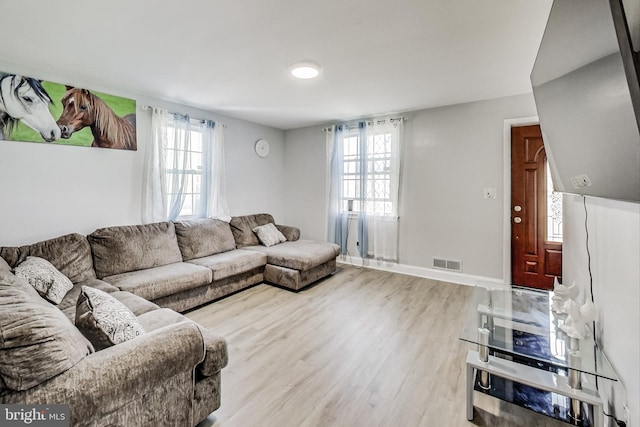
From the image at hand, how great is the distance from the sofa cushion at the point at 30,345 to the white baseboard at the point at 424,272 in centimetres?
366

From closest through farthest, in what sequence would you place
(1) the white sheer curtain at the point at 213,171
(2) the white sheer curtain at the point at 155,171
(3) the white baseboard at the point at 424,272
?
(2) the white sheer curtain at the point at 155,171
(3) the white baseboard at the point at 424,272
(1) the white sheer curtain at the point at 213,171

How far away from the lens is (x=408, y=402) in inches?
65.4

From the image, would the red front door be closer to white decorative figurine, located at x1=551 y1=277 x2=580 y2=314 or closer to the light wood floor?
the light wood floor

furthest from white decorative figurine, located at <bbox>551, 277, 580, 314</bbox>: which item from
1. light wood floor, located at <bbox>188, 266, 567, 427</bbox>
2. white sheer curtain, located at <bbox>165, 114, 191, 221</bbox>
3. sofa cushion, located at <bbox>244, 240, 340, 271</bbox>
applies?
white sheer curtain, located at <bbox>165, 114, 191, 221</bbox>

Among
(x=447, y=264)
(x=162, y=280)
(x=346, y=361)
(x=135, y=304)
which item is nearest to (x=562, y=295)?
(x=346, y=361)

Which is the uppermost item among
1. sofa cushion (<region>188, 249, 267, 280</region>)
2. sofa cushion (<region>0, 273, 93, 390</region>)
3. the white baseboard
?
sofa cushion (<region>0, 273, 93, 390</region>)

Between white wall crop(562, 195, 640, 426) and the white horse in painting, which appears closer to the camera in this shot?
white wall crop(562, 195, 640, 426)

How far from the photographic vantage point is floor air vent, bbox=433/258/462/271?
378cm

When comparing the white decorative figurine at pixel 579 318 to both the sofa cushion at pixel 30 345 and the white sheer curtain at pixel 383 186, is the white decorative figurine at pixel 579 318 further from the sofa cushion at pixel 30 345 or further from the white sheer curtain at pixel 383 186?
the white sheer curtain at pixel 383 186

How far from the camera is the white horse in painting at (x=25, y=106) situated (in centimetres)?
249

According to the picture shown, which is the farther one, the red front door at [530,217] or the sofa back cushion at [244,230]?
the sofa back cushion at [244,230]

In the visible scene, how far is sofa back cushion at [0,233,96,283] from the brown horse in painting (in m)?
1.08

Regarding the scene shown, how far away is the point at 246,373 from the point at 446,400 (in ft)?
4.22

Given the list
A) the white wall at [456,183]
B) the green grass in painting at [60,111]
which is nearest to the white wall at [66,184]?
the green grass in painting at [60,111]
